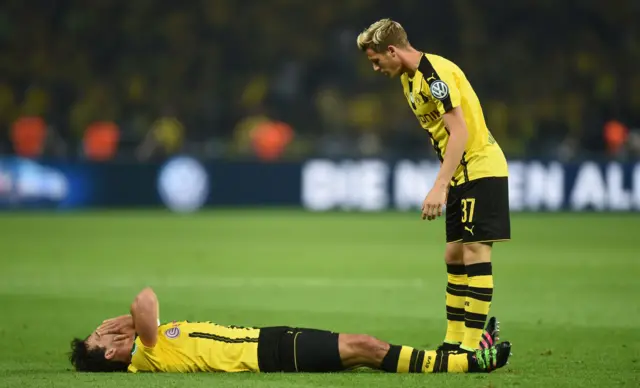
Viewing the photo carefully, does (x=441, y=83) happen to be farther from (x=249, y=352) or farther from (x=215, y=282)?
(x=215, y=282)

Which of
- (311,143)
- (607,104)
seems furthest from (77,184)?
(607,104)

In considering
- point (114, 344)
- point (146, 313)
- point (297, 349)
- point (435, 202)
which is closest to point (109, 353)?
point (114, 344)

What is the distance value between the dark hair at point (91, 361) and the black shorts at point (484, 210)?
217 cm

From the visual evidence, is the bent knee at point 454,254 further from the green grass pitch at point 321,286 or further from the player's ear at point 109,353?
the player's ear at point 109,353

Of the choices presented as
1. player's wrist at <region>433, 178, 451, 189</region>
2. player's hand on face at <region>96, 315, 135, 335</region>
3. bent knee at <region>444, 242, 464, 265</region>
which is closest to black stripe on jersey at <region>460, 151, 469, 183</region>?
player's wrist at <region>433, 178, 451, 189</region>

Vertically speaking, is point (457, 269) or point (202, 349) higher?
point (457, 269)

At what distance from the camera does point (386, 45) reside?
692cm

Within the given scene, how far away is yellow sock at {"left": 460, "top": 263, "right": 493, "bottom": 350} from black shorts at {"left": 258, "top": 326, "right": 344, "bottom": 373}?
2.90ft

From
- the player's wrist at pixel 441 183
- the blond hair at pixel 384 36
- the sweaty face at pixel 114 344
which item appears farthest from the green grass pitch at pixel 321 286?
the blond hair at pixel 384 36

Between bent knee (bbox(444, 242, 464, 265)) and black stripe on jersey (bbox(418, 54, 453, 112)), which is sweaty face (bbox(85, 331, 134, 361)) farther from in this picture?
black stripe on jersey (bbox(418, 54, 453, 112))

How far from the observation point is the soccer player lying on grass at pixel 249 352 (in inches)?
253

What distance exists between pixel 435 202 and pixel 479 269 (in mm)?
589

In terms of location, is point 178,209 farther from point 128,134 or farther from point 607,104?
point 607,104

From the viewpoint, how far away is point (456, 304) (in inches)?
287
